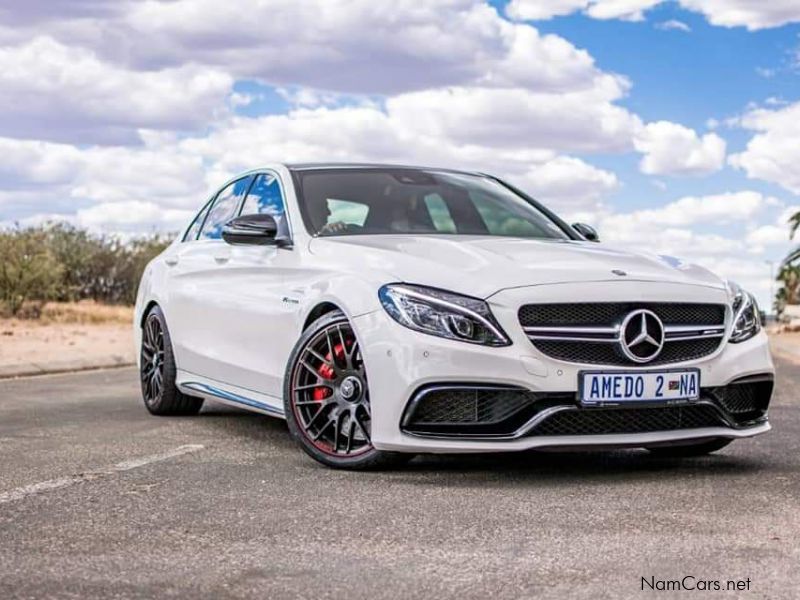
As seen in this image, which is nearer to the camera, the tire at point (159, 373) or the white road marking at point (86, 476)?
the white road marking at point (86, 476)

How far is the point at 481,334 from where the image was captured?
5.82 meters

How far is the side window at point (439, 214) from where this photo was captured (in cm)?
736

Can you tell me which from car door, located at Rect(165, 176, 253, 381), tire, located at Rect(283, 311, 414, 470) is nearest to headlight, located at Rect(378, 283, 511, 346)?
tire, located at Rect(283, 311, 414, 470)

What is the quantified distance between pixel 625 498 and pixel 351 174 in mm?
2915

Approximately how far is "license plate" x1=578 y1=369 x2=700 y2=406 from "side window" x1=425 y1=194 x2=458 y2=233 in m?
1.71

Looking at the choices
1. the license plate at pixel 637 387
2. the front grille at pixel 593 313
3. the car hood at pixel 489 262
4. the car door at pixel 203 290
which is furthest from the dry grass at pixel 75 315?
the license plate at pixel 637 387

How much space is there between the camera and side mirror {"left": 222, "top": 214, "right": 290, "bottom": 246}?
7113 millimetres

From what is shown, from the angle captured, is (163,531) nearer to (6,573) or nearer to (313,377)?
(6,573)

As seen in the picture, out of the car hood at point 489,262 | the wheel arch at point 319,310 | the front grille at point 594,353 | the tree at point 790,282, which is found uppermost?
the car hood at point 489,262

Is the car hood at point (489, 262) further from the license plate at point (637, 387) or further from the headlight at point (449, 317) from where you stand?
the license plate at point (637, 387)

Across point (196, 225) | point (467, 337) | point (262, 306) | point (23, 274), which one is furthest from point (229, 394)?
point (23, 274)

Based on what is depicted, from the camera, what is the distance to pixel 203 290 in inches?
321

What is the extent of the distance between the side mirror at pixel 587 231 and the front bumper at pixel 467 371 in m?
1.96

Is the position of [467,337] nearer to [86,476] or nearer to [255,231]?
[255,231]
